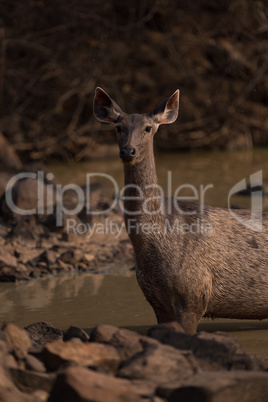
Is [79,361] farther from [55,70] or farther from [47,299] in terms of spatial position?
[55,70]

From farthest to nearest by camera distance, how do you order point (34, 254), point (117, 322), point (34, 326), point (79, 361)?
point (34, 254)
point (117, 322)
point (34, 326)
point (79, 361)

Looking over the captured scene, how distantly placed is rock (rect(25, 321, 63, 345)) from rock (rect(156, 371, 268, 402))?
5.90 feet

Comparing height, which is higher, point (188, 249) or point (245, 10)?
point (245, 10)

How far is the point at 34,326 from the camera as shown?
20.2 ft

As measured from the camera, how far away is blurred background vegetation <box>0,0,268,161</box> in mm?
16219

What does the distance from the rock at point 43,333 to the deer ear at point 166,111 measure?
6.42 feet

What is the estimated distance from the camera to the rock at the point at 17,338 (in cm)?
504

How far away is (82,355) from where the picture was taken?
477 centimetres

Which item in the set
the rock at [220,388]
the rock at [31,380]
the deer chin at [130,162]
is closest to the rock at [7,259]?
the deer chin at [130,162]

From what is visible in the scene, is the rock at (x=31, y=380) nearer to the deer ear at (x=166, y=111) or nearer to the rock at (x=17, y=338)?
the rock at (x=17, y=338)

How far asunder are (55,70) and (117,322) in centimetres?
1025

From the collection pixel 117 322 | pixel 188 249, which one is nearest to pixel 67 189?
pixel 117 322

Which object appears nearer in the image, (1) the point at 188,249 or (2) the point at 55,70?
(1) the point at 188,249

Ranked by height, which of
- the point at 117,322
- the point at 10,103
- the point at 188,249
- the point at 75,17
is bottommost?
the point at 117,322
